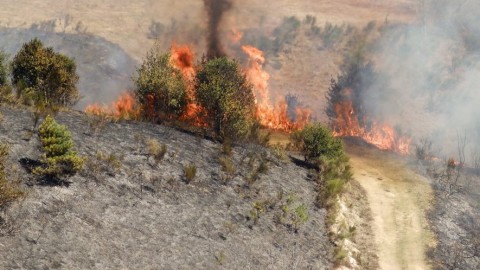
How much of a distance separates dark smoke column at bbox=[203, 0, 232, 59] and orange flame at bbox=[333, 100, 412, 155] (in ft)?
46.5

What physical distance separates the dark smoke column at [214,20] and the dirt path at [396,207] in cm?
2254

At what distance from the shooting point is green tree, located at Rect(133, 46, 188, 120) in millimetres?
25688

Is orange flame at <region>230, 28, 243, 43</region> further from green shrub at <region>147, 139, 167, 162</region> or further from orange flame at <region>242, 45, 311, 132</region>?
green shrub at <region>147, 139, 167, 162</region>

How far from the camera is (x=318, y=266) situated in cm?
1706

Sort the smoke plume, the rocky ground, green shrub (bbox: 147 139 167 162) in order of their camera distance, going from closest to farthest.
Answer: the rocky ground < green shrub (bbox: 147 139 167 162) < the smoke plume

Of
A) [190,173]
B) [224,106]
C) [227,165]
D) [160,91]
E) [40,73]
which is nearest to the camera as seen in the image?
[190,173]

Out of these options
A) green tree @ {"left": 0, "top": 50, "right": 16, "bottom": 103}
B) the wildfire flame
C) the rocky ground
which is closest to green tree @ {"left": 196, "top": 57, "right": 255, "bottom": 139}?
the wildfire flame

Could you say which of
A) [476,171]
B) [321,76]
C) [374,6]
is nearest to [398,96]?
[321,76]

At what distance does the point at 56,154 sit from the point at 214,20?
39.1 metres

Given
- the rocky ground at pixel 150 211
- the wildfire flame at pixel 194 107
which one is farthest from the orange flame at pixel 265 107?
the rocky ground at pixel 150 211

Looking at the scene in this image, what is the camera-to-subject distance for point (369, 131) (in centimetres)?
4272

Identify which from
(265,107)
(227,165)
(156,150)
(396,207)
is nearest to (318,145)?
(396,207)

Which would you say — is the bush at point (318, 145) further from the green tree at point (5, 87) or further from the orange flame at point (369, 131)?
the green tree at point (5, 87)

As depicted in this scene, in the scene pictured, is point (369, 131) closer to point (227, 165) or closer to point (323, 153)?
point (323, 153)
